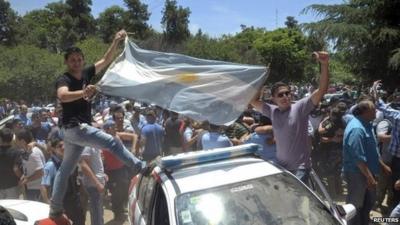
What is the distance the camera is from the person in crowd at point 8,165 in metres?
7.66

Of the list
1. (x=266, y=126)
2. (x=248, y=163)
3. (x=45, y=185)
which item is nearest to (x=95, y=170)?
(x=45, y=185)

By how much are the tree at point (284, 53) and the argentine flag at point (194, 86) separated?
163 ft

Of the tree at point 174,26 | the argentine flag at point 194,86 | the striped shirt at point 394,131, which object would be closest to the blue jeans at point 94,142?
the argentine flag at point 194,86

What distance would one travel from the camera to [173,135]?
11.7 metres

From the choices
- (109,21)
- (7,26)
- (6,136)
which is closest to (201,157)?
(6,136)

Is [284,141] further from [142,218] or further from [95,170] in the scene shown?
[95,170]

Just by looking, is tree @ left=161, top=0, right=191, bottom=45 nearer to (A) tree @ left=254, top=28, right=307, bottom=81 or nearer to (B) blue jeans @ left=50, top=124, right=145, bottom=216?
(A) tree @ left=254, top=28, right=307, bottom=81

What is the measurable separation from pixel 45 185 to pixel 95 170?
720 millimetres

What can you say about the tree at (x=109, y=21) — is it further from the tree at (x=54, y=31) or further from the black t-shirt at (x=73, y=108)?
the black t-shirt at (x=73, y=108)

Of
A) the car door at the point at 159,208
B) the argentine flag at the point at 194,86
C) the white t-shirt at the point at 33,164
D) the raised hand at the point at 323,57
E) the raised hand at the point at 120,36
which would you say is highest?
the raised hand at the point at 120,36

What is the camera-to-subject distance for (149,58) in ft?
19.3

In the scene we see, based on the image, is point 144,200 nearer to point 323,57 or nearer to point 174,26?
point 323,57

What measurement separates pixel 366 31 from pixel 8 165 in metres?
14.0

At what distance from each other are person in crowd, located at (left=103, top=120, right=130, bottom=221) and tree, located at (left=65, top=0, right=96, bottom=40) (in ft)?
247
